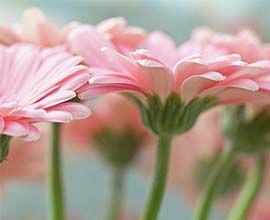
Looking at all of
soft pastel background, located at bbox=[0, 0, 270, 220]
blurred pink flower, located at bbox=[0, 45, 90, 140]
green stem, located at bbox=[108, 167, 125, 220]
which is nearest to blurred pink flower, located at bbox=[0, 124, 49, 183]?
green stem, located at bbox=[108, 167, 125, 220]

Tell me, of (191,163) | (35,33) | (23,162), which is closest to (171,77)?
(35,33)

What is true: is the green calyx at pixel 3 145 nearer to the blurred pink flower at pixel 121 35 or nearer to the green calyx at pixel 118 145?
the blurred pink flower at pixel 121 35

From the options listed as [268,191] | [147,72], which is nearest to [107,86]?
[147,72]

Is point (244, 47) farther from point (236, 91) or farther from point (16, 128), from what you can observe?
point (16, 128)

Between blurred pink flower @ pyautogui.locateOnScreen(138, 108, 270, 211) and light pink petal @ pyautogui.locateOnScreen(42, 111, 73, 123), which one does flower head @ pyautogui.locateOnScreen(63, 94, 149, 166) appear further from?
light pink petal @ pyautogui.locateOnScreen(42, 111, 73, 123)

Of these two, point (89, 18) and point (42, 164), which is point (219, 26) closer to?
point (89, 18)

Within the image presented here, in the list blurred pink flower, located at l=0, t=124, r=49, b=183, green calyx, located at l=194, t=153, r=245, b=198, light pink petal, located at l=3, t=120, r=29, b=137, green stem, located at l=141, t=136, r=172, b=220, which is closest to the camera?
light pink petal, located at l=3, t=120, r=29, b=137
